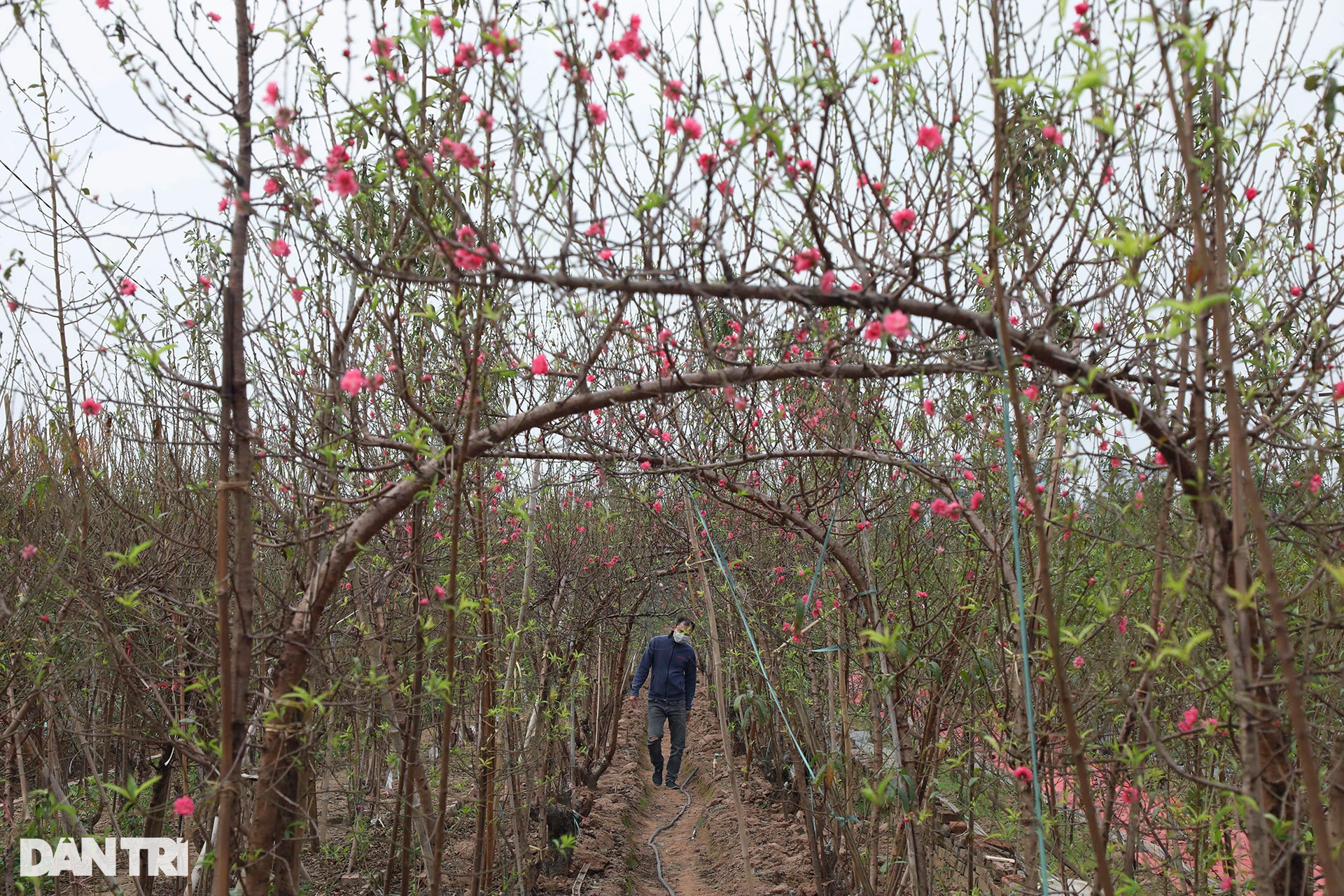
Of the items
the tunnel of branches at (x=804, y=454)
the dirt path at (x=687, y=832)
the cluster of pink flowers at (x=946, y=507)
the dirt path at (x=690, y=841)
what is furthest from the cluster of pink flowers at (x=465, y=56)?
the dirt path at (x=687, y=832)

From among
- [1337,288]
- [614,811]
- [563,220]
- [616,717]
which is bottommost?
[614,811]

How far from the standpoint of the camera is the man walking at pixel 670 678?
775cm

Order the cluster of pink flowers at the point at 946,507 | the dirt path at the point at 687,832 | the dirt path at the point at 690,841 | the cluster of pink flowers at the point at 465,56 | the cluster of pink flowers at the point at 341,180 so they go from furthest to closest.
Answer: the dirt path at the point at 687,832 < the dirt path at the point at 690,841 < the cluster of pink flowers at the point at 946,507 < the cluster of pink flowers at the point at 465,56 < the cluster of pink flowers at the point at 341,180

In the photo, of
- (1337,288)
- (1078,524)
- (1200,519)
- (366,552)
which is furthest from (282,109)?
(1337,288)

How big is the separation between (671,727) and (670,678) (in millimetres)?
509

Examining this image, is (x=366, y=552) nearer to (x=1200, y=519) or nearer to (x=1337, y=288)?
(x=1200, y=519)

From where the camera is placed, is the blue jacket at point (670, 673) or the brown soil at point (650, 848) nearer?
the brown soil at point (650, 848)

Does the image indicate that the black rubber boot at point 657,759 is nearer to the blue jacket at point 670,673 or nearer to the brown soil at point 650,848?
the brown soil at point 650,848

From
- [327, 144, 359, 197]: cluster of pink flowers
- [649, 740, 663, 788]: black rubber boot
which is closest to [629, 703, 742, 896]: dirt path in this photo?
[649, 740, 663, 788]: black rubber boot

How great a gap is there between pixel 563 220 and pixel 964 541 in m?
2.46

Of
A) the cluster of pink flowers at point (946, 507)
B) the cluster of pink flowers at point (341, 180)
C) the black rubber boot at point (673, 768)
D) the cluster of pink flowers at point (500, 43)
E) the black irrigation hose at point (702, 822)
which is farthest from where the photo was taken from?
the black rubber boot at point (673, 768)

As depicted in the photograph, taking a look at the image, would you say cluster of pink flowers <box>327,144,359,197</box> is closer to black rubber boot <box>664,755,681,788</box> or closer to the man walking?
the man walking

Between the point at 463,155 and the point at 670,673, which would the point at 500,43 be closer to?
the point at 463,155

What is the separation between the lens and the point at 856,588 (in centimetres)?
346
